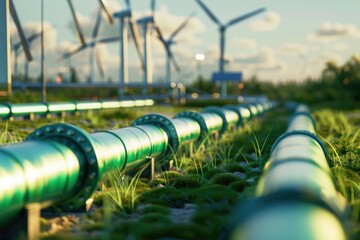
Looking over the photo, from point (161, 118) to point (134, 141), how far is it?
1.82 m

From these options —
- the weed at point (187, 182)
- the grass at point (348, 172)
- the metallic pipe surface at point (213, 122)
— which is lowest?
the weed at point (187, 182)

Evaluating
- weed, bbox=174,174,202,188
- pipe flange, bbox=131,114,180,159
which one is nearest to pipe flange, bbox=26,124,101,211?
weed, bbox=174,174,202,188

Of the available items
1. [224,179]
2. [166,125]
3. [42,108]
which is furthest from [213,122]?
[42,108]

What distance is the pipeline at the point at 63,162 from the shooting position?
426cm

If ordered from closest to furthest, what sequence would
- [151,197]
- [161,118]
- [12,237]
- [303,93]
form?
1. [12,237]
2. [151,197]
3. [161,118]
4. [303,93]

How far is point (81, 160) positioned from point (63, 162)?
1.20 ft

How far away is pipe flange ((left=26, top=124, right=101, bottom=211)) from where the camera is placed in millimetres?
5289

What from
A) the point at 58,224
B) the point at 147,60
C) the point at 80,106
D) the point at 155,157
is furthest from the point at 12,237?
the point at 147,60

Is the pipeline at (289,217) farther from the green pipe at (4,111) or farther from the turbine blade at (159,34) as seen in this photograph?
the turbine blade at (159,34)

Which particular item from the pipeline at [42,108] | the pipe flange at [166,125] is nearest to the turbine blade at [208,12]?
the pipeline at [42,108]

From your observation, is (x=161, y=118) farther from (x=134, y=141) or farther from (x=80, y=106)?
(x=80, y=106)

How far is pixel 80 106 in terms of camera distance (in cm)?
1956

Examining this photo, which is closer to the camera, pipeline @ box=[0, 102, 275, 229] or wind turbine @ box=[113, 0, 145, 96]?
pipeline @ box=[0, 102, 275, 229]

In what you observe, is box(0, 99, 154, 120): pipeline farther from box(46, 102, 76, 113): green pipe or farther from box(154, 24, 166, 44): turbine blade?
box(154, 24, 166, 44): turbine blade
